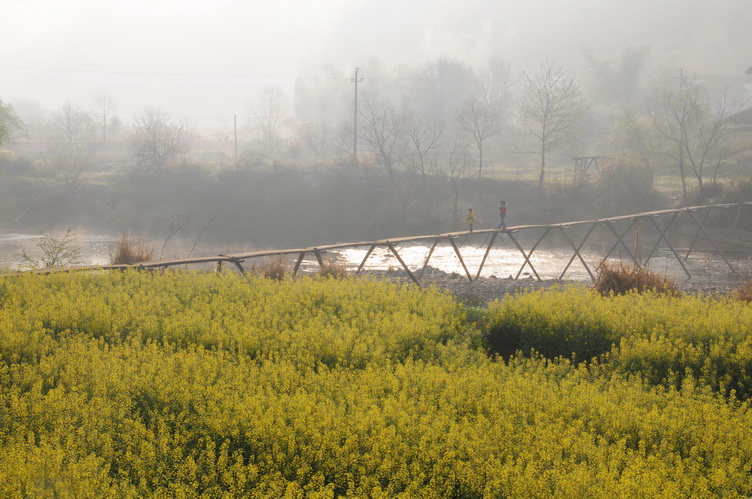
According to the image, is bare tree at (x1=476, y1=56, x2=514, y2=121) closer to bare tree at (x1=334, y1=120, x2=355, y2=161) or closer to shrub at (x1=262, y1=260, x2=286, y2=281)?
bare tree at (x1=334, y1=120, x2=355, y2=161)

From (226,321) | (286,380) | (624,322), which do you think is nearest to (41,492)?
(286,380)

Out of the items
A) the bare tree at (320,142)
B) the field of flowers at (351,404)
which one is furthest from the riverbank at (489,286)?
the bare tree at (320,142)

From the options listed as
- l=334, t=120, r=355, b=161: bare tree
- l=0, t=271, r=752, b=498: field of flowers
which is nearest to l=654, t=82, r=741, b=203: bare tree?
l=334, t=120, r=355, b=161: bare tree

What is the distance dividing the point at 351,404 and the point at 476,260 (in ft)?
74.9

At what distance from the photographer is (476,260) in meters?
28.1

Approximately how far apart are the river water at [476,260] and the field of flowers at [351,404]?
1246 centimetres

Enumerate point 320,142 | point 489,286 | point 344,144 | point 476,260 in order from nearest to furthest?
point 489,286 < point 476,260 < point 344,144 < point 320,142

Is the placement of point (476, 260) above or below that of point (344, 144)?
below

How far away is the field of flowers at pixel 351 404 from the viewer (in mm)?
4625

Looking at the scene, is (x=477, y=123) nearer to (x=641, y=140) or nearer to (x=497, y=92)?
(x=641, y=140)

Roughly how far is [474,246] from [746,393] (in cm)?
2562

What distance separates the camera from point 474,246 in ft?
109

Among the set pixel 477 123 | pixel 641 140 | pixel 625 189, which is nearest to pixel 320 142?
pixel 477 123

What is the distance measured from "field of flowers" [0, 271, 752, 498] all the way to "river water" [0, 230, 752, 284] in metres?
12.5
